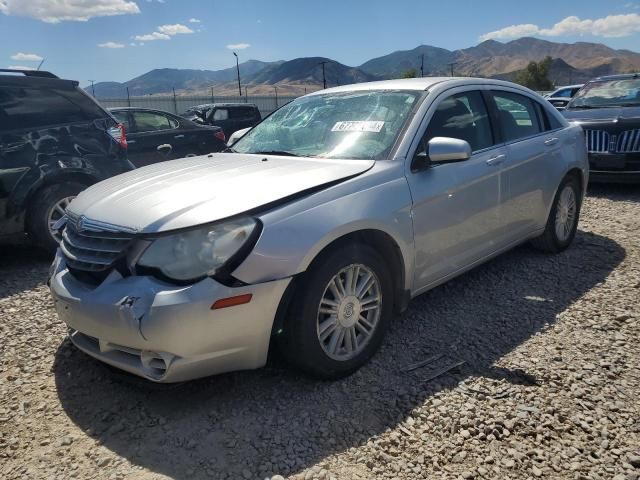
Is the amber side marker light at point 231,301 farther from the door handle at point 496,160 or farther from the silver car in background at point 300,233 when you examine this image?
the door handle at point 496,160

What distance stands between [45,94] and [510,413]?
511 cm

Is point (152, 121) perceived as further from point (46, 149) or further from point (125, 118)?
point (46, 149)

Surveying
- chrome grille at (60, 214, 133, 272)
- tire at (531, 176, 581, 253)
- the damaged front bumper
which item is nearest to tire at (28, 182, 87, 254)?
chrome grille at (60, 214, 133, 272)

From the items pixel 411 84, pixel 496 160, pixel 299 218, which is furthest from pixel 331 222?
pixel 496 160

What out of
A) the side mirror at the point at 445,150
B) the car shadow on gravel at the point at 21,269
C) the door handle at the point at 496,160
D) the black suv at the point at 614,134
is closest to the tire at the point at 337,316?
the side mirror at the point at 445,150

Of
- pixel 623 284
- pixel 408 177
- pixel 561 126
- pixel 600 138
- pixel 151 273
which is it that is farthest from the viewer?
pixel 600 138

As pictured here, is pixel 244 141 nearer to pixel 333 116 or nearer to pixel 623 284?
pixel 333 116

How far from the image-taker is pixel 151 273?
99.9 inches

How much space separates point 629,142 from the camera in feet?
24.1

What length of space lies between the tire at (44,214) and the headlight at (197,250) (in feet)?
9.86

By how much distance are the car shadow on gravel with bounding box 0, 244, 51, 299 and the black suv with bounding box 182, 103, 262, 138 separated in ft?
36.7

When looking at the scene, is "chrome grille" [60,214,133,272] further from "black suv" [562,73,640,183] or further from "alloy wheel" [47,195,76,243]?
"black suv" [562,73,640,183]

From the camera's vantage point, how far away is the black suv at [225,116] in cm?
1664

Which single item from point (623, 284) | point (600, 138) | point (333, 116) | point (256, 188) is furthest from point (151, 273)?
point (600, 138)
